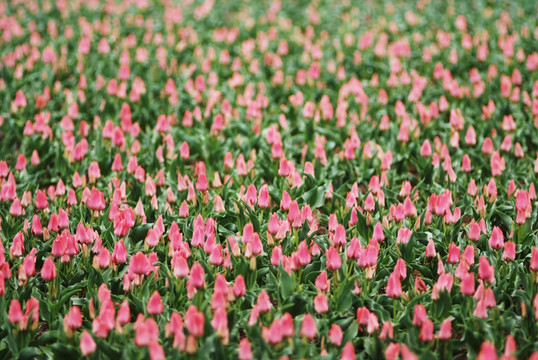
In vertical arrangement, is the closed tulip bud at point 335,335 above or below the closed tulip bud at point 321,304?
below

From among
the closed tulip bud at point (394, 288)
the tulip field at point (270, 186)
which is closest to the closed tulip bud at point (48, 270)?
the tulip field at point (270, 186)

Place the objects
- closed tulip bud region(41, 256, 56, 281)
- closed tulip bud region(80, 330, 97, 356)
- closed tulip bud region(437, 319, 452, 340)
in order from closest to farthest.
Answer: closed tulip bud region(80, 330, 97, 356)
closed tulip bud region(437, 319, 452, 340)
closed tulip bud region(41, 256, 56, 281)

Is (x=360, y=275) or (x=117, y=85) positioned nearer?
(x=360, y=275)

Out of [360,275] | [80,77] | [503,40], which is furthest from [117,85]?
[503,40]

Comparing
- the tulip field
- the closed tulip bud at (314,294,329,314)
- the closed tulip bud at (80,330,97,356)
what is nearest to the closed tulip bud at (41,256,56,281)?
the tulip field

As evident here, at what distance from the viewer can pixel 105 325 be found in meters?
2.77

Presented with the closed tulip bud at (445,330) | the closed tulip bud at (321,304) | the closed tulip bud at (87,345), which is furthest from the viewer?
the closed tulip bud at (321,304)

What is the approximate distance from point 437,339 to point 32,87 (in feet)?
16.5

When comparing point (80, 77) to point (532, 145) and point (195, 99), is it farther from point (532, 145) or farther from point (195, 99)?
point (532, 145)

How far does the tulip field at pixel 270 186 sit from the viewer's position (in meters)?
2.95

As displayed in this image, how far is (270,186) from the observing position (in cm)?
445

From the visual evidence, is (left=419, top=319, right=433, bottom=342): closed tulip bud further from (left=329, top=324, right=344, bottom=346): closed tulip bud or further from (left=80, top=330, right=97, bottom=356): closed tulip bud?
(left=80, top=330, right=97, bottom=356): closed tulip bud

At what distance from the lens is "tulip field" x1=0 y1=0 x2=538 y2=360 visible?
2.95 meters

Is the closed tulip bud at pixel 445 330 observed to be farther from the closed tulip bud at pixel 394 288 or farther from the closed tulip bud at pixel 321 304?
the closed tulip bud at pixel 321 304
